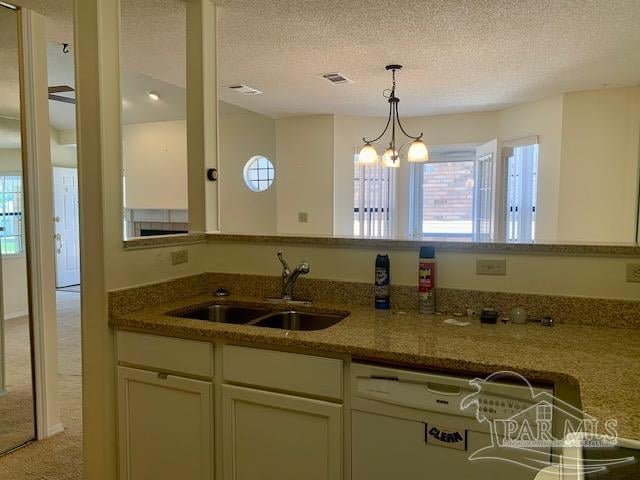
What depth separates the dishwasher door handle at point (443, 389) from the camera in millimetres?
1386

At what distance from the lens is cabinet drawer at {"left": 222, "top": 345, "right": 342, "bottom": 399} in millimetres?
1562

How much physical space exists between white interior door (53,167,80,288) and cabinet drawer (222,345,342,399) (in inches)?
269

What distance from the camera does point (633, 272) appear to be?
1743 mm

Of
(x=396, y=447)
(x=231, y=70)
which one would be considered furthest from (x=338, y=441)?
(x=231, y=70)

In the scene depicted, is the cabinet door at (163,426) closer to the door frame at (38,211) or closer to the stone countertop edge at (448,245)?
the stone countertop edge at (448,245)

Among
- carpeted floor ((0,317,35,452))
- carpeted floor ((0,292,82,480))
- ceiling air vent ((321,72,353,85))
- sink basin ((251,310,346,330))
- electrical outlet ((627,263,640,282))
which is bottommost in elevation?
carpeted floor ((0,292,82,480))

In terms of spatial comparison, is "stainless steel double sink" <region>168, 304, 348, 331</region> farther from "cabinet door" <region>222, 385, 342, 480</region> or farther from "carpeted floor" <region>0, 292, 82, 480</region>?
"carpeted floor" <region>0, 292, 82, 480</region>

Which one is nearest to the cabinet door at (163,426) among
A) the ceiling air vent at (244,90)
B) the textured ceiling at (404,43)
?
Answer: the textured ceiling at (404,43)

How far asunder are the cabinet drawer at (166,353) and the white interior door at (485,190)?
396 centimetres

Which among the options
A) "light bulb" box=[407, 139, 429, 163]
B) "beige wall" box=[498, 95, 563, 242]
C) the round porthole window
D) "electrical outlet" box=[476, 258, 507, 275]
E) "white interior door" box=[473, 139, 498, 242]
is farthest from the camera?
the round porthole window

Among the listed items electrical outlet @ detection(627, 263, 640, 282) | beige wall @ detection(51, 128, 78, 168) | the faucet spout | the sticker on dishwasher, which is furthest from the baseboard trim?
beige wall @ detection(51, 128, 78, 168)

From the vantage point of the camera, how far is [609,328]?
1735 millimetres

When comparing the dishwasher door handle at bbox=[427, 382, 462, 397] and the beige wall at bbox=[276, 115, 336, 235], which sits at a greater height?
the beige wall at bbox=[276, 115, 336, 235]

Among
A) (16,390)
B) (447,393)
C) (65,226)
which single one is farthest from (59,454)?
(65,226)
